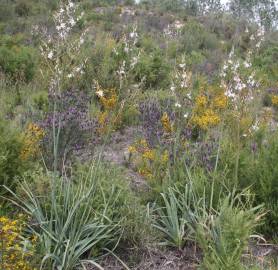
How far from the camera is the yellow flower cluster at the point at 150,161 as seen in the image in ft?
14.6

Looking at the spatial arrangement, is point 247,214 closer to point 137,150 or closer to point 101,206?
point 101,206

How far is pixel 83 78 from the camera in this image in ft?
25.2

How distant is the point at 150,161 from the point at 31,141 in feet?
4.02

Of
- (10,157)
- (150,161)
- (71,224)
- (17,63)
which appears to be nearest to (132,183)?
(150,161)

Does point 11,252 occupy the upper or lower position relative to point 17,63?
upper

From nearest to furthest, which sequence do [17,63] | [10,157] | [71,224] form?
[71,224] → [10,157] → [17,63]

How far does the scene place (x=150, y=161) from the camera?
4.74m

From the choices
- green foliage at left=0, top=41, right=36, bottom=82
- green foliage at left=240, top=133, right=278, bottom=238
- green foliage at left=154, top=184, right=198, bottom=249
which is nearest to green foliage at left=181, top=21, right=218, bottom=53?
green foliage at left=0, top=41, right=36, bottom=82

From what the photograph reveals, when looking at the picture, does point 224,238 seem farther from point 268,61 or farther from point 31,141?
point 268,61

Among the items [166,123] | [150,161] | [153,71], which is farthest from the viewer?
[153,71]

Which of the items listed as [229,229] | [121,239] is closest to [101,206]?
[121,239]

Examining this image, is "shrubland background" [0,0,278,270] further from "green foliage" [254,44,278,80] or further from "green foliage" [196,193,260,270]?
"green foliage" [254,44,278,80]

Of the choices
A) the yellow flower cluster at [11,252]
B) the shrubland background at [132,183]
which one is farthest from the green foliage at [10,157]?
the yellow flower cluster at [11,252]

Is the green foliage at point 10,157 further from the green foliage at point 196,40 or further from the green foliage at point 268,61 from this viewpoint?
the green foliage at point 196,40
